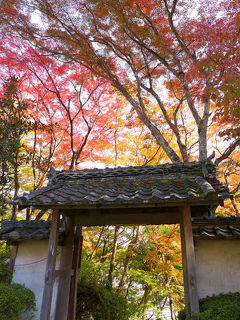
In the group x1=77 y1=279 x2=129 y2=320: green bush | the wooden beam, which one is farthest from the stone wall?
x1=77 y1=279 x2=129 y2=320: green bush

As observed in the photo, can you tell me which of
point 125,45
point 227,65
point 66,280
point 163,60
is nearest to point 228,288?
point 66,280

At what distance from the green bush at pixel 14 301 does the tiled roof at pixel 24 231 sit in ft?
3.47

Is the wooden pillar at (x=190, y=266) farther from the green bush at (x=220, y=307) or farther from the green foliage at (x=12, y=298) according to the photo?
the green foliage at (x=12, y=298)

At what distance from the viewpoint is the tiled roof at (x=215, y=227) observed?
15.7ft

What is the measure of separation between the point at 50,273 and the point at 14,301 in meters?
0.80

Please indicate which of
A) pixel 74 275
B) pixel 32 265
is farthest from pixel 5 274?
pixel 74 275

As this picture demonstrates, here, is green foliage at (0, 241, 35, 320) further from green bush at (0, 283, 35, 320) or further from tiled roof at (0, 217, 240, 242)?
tiled roof at (0, 217, 240, 242)

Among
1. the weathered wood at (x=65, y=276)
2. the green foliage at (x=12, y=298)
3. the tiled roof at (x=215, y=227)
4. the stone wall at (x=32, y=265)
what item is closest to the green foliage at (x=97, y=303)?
the weathered wood at (x=65, y=276)

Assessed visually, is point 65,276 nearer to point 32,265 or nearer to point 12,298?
point 32,265

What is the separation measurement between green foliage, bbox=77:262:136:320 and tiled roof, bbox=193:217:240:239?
15.5 feet

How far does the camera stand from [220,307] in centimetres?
392

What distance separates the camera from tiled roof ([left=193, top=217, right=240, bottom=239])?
4777mm

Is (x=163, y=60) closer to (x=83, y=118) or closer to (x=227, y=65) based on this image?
(x=227, y=65)

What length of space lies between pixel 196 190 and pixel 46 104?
386 inches
